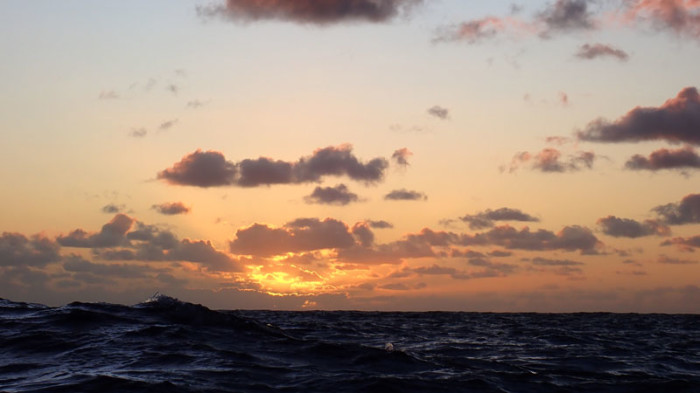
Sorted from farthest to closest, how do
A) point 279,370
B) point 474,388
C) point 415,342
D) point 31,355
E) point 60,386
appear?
point 415,342 < point 31,355 < point 279,370 < point 474,388 < point 60,386

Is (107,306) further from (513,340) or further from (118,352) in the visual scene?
(513,340)

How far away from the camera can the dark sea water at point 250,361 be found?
21781 mm

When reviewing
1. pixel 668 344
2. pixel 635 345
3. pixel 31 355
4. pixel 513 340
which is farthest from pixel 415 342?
pixel 31 355

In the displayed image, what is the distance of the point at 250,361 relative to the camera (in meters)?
25.5

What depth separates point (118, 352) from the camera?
26.4 metres

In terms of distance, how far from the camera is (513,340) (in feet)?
148

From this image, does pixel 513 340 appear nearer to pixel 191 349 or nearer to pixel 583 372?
pixel 583 372

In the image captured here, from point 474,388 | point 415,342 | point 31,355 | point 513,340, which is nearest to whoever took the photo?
point 474,388

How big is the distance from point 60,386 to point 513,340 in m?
32.0

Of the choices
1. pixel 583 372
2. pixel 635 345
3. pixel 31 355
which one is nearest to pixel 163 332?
pixel 31 355

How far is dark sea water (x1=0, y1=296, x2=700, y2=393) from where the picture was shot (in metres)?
21.8

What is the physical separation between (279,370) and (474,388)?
700 centimetres

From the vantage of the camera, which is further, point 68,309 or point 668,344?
point 668,344

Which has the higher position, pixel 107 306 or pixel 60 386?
pixel 107 306
